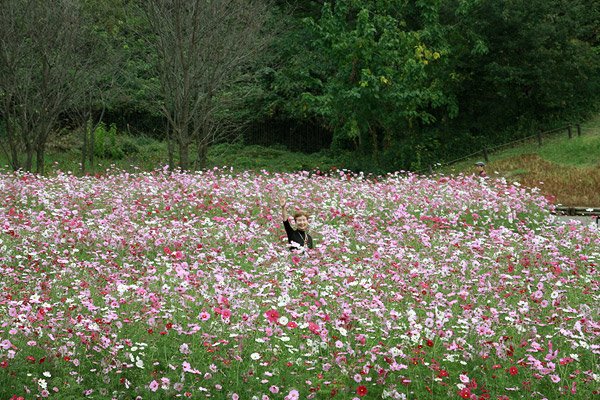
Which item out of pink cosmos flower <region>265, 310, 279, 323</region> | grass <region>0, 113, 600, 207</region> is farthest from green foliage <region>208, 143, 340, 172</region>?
pink cosmos flower <region>265, 310, 279, 323</region>

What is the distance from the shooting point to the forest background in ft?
56.7

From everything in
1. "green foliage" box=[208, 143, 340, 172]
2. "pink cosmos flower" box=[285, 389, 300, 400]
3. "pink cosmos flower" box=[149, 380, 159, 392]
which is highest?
"pink cosmos flower" box=[149, 380, 159, 392]

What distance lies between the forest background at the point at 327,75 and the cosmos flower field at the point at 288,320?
834cm

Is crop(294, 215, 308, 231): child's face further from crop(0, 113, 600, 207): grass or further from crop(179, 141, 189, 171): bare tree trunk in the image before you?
crop(0, 113, 600, 207): grass

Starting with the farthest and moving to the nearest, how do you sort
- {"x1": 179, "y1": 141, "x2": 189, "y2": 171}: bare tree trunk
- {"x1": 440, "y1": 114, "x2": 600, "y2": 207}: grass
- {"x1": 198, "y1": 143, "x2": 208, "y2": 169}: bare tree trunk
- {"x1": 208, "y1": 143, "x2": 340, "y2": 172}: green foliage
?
{"x1": 208, "y1": 143, "x2": 340, "y2": 172}: green foliage < {"x1": 198, "y1": 143, "x2": 208, "y2": 169}: bare tree trunk < {"x1": 440, "y1": 114, "x2": 600, "y2": 207}: grass < {"x1": 179, "y1": 141, "x2": 189, "y2": 171}: bare tree trunk

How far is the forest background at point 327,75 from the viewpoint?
17281mm


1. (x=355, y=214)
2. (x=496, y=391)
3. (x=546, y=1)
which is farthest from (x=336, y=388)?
(x=546, y=1)

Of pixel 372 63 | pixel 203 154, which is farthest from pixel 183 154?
pixel 372 63

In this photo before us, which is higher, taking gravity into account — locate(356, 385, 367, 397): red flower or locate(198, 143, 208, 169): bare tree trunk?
locate(356, 385, 367, 397): red flower

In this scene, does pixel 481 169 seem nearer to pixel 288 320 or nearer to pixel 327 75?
pixel 327 75

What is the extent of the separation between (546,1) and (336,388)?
26.0 meters

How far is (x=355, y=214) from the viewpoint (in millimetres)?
11875

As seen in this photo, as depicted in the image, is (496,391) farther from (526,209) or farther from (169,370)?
(526,209)

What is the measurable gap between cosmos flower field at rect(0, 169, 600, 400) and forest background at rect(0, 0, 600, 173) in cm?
834
